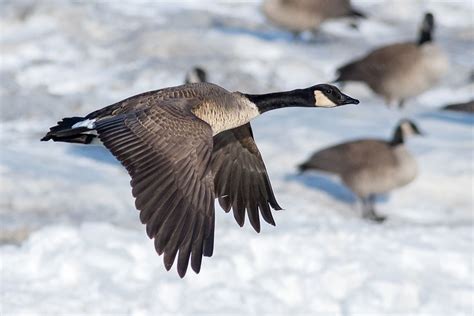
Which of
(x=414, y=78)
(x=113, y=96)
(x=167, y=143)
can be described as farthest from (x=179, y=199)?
(x=414, y=78)

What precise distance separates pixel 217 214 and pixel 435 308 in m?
1.73

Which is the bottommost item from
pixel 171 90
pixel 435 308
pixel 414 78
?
pixel 435 308

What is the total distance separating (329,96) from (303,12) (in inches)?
258

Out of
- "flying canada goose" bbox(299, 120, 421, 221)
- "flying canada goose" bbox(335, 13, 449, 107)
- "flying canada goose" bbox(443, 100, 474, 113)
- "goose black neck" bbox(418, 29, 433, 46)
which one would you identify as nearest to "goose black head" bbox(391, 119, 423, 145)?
"flying canada goose" bbox(299, 120, 421, 221)

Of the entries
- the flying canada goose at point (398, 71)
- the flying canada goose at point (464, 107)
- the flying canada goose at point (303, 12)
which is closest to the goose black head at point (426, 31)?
the flying canada goose at point (398, 71)

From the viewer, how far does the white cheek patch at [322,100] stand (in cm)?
593

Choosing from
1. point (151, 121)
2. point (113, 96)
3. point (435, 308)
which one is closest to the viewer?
point (151, 121)

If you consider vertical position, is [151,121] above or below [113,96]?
above

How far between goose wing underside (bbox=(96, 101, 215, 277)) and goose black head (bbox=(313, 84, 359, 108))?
0.95 m

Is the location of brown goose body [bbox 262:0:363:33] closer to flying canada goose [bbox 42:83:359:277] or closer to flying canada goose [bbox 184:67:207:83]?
flying canada goose [bbox 184:67:207:83]

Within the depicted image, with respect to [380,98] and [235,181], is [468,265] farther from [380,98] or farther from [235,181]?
[380,98]

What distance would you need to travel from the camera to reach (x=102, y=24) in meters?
12.6

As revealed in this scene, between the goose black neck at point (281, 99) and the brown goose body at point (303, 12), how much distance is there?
251 inches

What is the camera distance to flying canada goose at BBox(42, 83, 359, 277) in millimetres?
4652
